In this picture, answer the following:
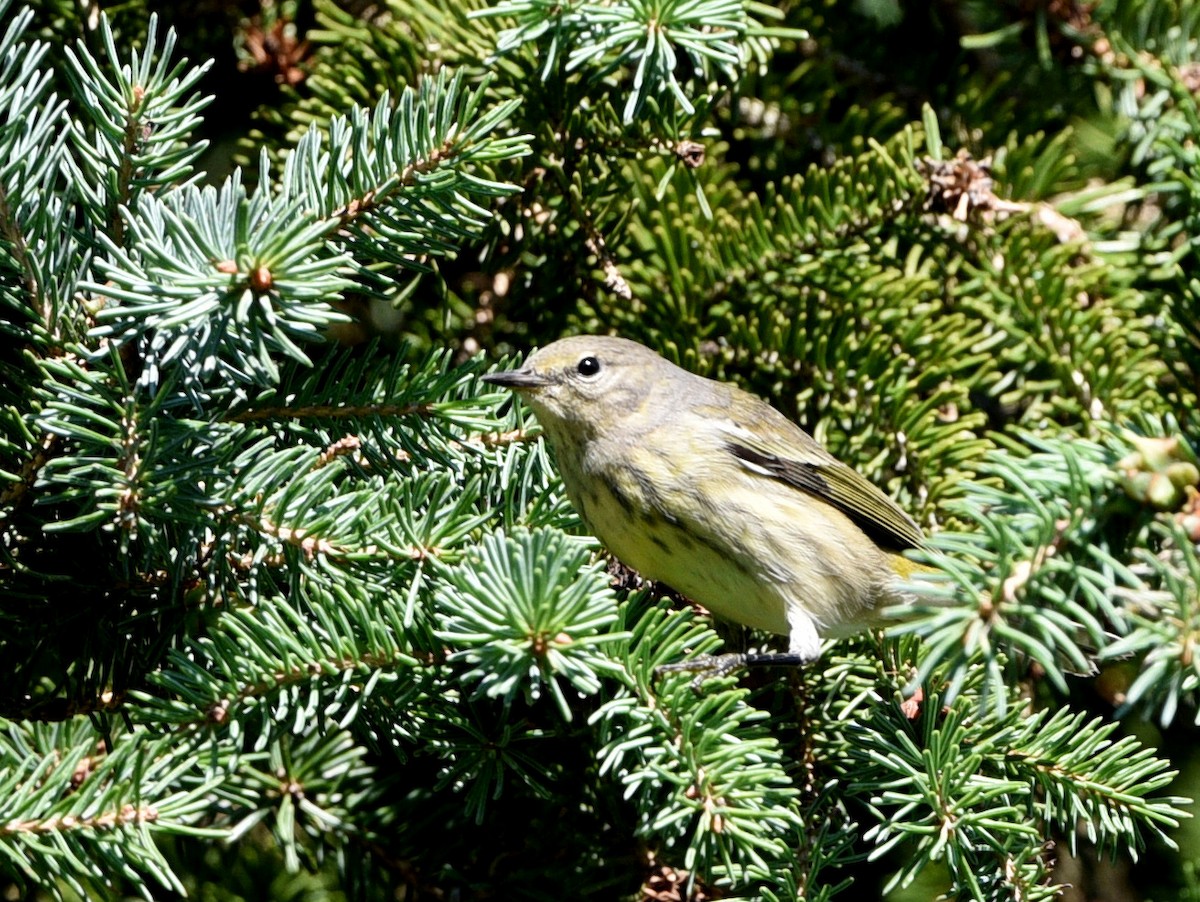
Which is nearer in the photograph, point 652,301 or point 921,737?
point 921,737

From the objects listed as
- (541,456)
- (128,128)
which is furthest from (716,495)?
(128,128)

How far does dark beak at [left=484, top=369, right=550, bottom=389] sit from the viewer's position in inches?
87.7

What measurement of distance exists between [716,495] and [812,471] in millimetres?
357

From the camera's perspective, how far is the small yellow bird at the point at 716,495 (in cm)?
243

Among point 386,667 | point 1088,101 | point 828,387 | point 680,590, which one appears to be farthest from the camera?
point 1088,101

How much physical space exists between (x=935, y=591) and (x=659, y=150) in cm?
138

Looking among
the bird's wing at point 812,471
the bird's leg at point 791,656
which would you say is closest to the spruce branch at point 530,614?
the bird's leg at point 791,656

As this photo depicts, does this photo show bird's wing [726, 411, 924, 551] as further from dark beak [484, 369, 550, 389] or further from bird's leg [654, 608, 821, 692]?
dark beak [484, 369, 550, 389]

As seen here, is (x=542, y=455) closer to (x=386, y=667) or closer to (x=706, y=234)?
(x=386, y=667)

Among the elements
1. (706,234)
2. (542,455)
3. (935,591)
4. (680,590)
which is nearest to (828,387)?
(706,234)

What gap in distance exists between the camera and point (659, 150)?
2529 millimetres

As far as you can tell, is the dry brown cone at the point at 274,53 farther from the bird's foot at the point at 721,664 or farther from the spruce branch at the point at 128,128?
the bird's foot at the point at 721,664

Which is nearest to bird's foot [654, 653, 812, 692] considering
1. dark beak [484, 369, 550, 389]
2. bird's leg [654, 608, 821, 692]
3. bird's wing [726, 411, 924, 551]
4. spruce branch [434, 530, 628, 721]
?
bird's leg [654, 608, 821, 692]

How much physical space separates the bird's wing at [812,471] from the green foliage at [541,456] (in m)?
0.11
